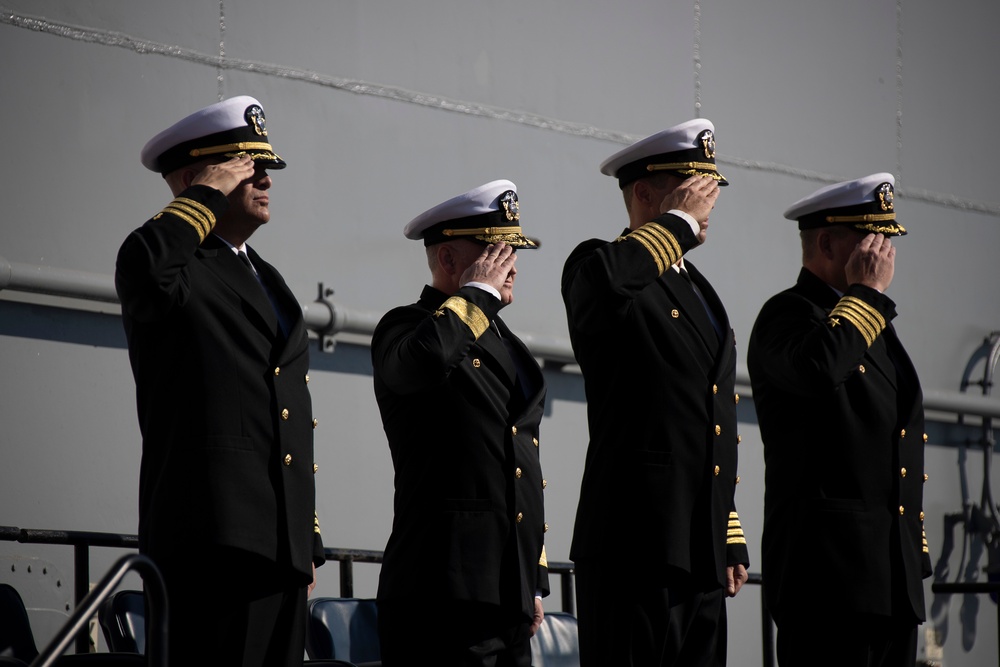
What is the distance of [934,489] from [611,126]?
2140 millimetres

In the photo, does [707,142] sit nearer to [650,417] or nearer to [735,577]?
[650,417]

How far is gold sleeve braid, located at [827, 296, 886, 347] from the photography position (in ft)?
11.0

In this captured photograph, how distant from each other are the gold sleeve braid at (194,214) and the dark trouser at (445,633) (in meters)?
0.93

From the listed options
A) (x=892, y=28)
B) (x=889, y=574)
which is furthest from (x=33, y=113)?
(x=892, y=28)

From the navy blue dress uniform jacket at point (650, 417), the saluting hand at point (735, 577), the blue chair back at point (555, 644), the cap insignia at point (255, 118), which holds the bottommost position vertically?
the blue chair back at point (555, 644)

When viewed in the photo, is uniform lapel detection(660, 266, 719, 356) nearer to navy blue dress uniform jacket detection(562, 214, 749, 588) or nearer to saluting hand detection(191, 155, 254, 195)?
navy blue dress uniform jacket detection(562, 214, 749, 588)

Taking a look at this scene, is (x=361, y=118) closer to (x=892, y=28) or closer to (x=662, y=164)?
(x=662, y=164)

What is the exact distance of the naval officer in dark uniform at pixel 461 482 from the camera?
3053mm

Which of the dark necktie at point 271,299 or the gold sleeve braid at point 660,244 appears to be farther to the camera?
the gold sleeve braid at point 660,244

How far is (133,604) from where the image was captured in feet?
11.0

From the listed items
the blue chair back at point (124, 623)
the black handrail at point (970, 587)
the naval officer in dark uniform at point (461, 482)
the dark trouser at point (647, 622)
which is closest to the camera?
the dark trouser at point (647, 622)

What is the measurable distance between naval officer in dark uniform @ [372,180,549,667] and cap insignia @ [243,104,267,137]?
0.54 metres

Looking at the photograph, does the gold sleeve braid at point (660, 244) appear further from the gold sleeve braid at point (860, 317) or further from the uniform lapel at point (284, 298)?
the uniform lapel at point (284, 298)

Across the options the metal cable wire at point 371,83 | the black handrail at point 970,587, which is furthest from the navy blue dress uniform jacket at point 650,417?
the black handrail at point 970,587
